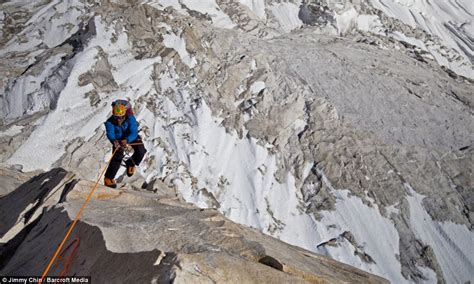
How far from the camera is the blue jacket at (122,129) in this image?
819 centimetres

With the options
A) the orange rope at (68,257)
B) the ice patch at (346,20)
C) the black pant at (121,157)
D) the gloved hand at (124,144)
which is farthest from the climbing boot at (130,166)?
the ice patch at (346,20)

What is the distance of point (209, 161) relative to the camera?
20984 mm

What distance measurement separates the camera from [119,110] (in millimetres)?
7934

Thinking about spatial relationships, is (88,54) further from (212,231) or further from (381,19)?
(381,19)

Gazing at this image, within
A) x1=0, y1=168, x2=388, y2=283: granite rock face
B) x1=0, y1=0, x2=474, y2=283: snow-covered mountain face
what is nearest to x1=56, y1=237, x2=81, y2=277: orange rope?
x1=0, y1=168, x2=388, y2=283: granite rock face

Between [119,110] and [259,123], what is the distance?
16052mm

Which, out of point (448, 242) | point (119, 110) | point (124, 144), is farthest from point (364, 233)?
point (119, 110)

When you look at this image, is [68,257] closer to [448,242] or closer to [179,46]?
[179,46]

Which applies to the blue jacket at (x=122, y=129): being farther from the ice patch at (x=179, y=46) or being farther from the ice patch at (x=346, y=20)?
Result: the ice patch at (x=346, y=20)

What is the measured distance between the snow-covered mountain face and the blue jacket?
374 inches

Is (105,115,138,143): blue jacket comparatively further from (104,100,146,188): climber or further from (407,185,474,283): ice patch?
(407,185,474,283): ice patch

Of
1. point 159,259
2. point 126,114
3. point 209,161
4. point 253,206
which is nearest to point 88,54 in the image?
point 209,161

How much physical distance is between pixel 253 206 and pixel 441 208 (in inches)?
390

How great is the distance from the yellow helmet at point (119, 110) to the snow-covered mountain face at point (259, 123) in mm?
9827
